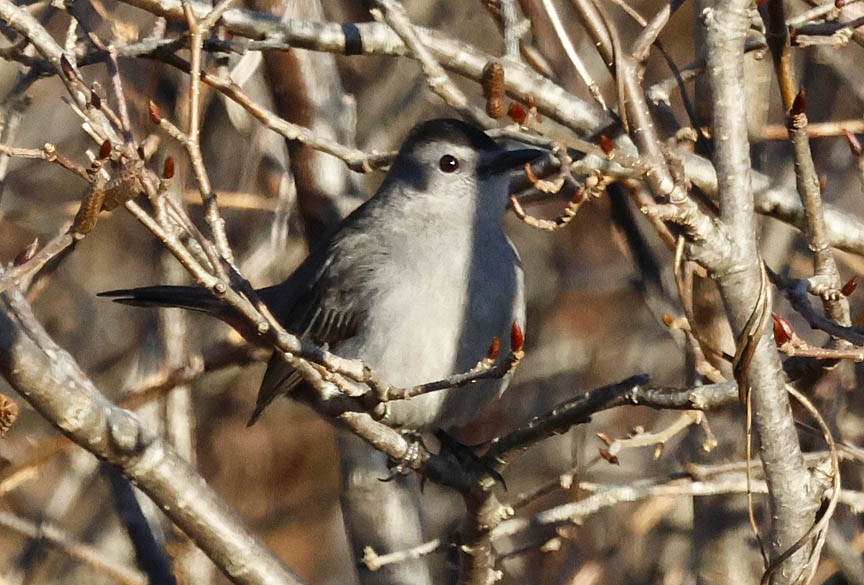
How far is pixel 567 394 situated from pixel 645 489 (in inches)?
118

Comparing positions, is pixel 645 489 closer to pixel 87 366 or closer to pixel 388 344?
pixel 388 344

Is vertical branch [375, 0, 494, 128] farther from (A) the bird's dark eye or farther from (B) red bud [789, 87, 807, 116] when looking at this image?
(B) red bud [789, 87, 807, 116]

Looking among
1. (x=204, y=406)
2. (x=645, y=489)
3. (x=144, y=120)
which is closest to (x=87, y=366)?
(x=204, y=406)

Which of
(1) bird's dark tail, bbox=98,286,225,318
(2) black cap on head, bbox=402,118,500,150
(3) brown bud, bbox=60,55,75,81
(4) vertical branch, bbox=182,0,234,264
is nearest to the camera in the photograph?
(4) vertical branch, bbox=182,0,234,264

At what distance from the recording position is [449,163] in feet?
16.5

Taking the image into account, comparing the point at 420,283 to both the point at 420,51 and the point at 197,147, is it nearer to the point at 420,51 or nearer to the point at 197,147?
the point at 420,51

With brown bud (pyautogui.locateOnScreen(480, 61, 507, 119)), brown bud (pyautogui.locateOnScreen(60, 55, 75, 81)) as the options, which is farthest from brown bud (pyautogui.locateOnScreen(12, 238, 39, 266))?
brown bud (pyautogui.locateOnScreen(480, 61, 507, 119))

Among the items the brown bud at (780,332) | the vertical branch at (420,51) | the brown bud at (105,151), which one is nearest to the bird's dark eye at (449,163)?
the vertical branch at (420,51)

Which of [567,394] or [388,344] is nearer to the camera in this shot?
[388,344]

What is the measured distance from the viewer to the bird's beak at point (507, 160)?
4.78m

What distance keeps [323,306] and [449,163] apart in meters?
0.76

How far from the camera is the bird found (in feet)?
14.9

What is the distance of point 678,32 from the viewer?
765 cm

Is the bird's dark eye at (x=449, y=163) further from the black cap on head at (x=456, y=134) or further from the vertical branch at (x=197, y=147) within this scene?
the vertical branch at (x=197, y=147)
